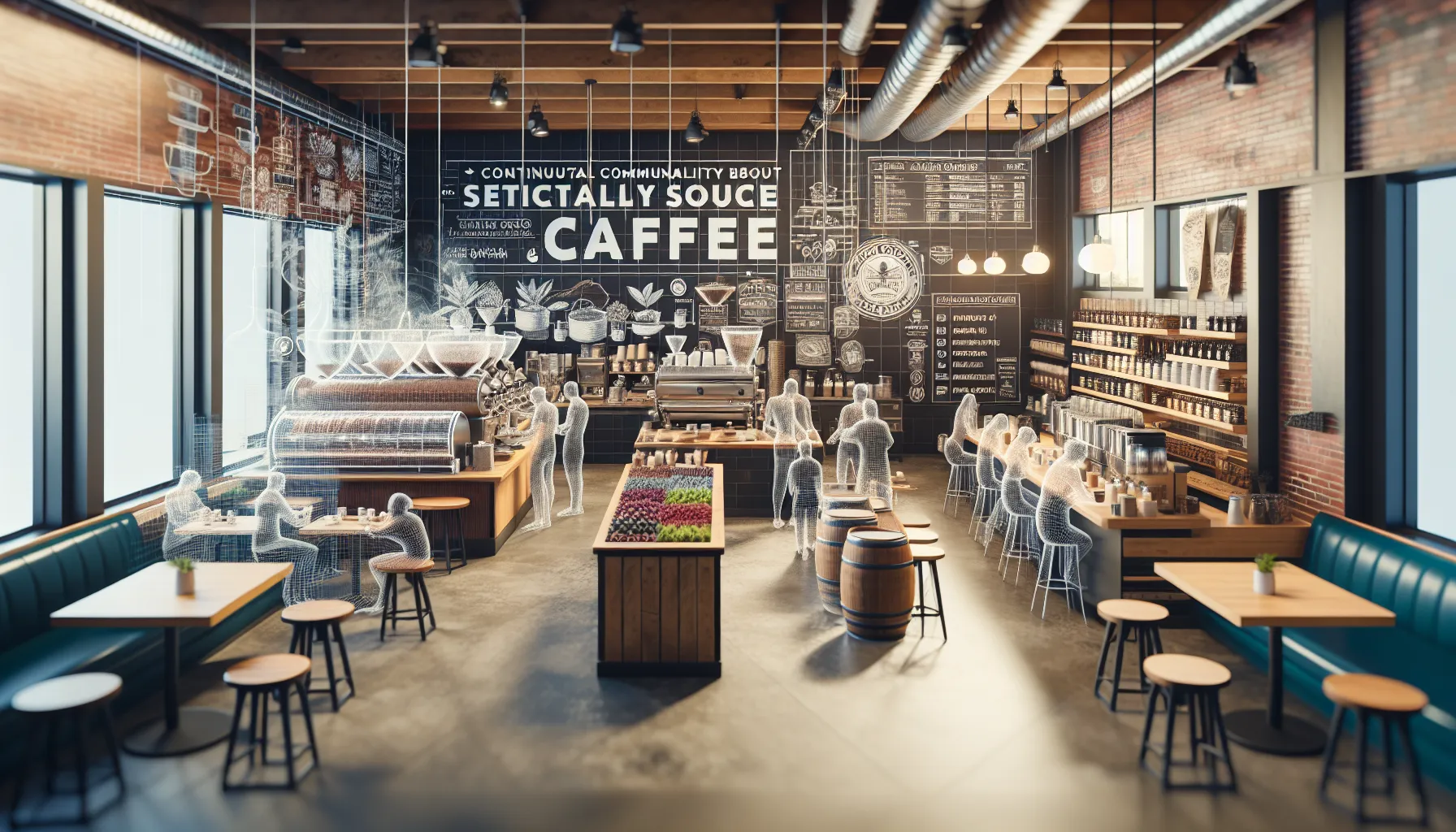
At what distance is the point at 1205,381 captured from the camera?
893 cm

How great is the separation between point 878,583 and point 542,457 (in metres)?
4.25

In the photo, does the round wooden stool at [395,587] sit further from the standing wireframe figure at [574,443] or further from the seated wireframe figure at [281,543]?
→ the standing wireframe figure at [574,443]

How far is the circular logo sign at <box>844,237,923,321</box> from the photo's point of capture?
1421 centimetres

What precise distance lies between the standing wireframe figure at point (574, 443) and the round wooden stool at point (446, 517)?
1.52m

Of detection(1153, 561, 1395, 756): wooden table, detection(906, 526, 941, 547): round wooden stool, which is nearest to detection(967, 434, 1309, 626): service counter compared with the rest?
detection(906, 526, 941, 547): round wooden stool

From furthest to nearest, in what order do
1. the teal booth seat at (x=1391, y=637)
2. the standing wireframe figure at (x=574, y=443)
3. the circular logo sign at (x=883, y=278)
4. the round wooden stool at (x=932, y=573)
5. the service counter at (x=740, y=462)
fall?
the circular logo sign at (x=883, y=278) → the service counter at (x=740, y=462) → the standing wireframe figure at (x=574, y=443) → the round wooden stool at (x=932, y=573) → the teal booth seat at (x=1391, y=637)

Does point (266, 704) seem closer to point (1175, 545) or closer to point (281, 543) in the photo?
point (281, 543)

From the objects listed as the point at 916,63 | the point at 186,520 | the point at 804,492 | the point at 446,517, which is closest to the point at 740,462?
the point at 804,492

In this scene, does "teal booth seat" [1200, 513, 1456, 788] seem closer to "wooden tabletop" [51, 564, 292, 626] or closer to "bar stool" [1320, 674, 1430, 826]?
"bar stool" [1320, 674, 1430, 826]

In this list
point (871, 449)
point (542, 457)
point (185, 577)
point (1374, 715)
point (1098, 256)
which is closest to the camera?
point (1374, 715)

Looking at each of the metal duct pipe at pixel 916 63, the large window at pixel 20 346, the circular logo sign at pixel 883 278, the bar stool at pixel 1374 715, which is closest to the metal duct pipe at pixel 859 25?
the metal duct pipe at pixel 916 63

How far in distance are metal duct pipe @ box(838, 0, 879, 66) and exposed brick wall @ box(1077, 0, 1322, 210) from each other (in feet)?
9.93

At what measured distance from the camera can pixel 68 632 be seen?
19.9 ft

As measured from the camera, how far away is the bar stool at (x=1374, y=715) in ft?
14.8
